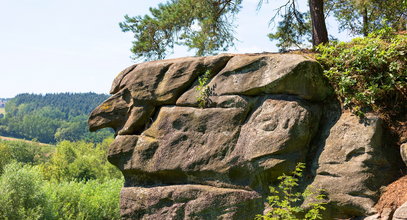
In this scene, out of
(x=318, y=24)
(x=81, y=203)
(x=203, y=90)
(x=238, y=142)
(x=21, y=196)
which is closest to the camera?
(x=238, y=142)

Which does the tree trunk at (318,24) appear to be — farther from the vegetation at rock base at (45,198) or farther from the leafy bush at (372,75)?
the vegetation at rock base at (45,198)

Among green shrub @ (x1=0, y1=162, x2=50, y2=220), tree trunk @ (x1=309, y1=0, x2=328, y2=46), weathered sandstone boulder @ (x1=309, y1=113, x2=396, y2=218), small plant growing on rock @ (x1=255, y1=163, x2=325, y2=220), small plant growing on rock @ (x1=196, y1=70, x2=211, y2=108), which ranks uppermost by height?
tree trunk @ (x1=309, y1=0, x2=328, y2=46)

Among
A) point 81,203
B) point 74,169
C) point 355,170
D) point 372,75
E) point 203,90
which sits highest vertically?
point 372,75

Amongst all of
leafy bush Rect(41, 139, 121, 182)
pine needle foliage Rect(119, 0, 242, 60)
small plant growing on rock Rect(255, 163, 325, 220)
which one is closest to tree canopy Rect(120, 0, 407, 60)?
pine needle foliage Rect(119, 0, 242, 60)

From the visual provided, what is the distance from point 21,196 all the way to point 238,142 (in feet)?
40.7

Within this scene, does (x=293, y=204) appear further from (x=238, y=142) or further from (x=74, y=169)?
(x=74, y=169)

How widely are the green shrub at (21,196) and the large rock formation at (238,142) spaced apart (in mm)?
8624

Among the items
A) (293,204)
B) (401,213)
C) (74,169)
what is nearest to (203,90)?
(293,204)

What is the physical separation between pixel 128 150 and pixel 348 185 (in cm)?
546

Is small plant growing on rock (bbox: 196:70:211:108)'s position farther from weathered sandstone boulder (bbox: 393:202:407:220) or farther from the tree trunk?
weathered sandstone boulder (bbox: 393:202:407:220)

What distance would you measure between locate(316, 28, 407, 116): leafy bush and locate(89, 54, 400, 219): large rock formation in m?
0.36

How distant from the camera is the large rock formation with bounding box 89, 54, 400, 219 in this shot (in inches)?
302

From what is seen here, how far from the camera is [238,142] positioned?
8648 millimetres

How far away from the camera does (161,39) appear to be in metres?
Answer: 13.8
